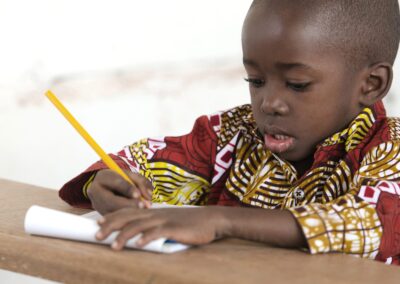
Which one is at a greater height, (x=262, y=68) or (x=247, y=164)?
(x=262, y=68)

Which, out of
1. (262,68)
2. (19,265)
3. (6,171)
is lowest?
(6,171)

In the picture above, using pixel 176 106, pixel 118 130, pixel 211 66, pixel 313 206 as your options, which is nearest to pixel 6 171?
pixel 118 130

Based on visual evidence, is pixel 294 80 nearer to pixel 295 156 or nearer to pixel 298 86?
pixel 298 86

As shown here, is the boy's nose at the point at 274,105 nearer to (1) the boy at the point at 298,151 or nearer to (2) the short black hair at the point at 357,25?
(1) the boy at the point at 298,151

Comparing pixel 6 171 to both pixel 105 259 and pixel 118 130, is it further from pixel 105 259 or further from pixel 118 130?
pixel 105 259

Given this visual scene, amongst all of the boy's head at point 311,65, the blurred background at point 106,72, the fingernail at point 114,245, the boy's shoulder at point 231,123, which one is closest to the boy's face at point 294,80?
the boy's head at point 311,65

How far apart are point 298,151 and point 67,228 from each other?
426 mm

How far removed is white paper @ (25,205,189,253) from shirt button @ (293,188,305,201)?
326 millimetres

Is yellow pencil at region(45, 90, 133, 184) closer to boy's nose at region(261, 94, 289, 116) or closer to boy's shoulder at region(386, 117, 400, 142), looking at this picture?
boy's nose at region(261, 94, 289, 116)

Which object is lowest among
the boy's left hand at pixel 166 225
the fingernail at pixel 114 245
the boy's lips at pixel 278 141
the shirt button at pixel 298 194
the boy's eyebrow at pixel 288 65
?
the shirt button at pixel 298 194

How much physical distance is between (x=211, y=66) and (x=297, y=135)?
1.14m

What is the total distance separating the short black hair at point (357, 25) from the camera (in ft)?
3.73

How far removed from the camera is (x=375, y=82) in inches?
47.0

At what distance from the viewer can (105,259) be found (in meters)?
0.80
